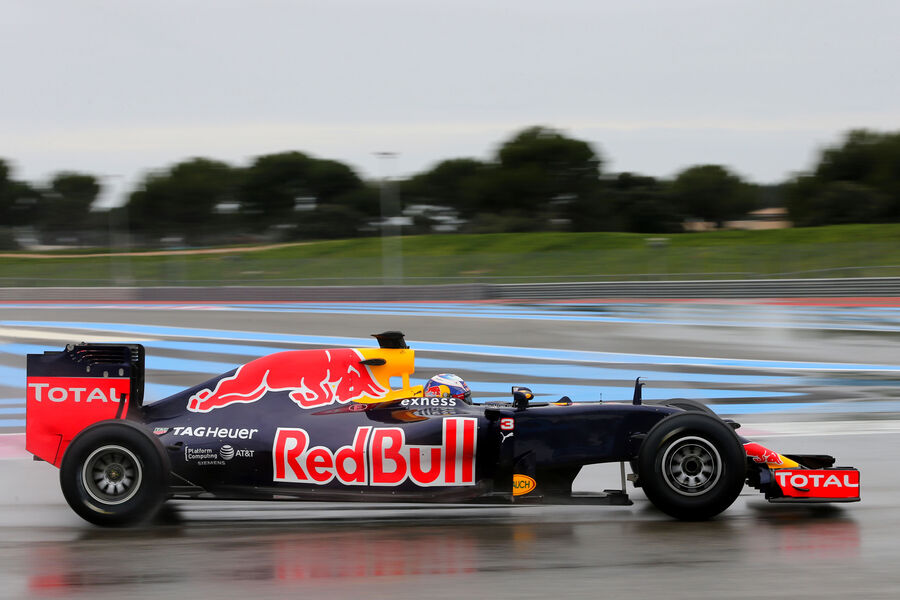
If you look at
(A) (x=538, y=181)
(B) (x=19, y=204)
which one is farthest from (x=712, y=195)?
(B) (x=19, y=204)

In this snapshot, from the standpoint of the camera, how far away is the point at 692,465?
536cm

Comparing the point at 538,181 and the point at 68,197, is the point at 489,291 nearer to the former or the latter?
the point at 538,181

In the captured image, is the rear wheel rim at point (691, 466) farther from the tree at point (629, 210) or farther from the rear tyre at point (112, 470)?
the tree at point (629, 210)

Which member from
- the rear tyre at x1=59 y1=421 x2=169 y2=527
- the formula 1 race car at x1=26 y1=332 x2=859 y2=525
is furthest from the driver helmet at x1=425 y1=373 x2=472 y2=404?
the rear tyre at x1=59 y1=421 x2=169 y2=527

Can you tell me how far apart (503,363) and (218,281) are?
22.1 m

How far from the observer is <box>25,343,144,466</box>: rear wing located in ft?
18.9

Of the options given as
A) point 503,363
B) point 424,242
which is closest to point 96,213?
point 424,242

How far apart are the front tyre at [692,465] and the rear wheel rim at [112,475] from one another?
2.91 metres

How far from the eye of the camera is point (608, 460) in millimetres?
5496

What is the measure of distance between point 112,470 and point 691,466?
332 cm

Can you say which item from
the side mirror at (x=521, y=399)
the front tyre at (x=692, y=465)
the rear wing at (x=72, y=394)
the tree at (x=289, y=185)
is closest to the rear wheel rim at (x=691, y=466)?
the front tyre at (x=692, y=465)

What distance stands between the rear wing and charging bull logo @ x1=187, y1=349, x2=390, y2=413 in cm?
45

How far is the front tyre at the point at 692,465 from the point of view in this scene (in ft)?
17.4

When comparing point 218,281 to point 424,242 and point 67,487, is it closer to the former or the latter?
point 424,242
